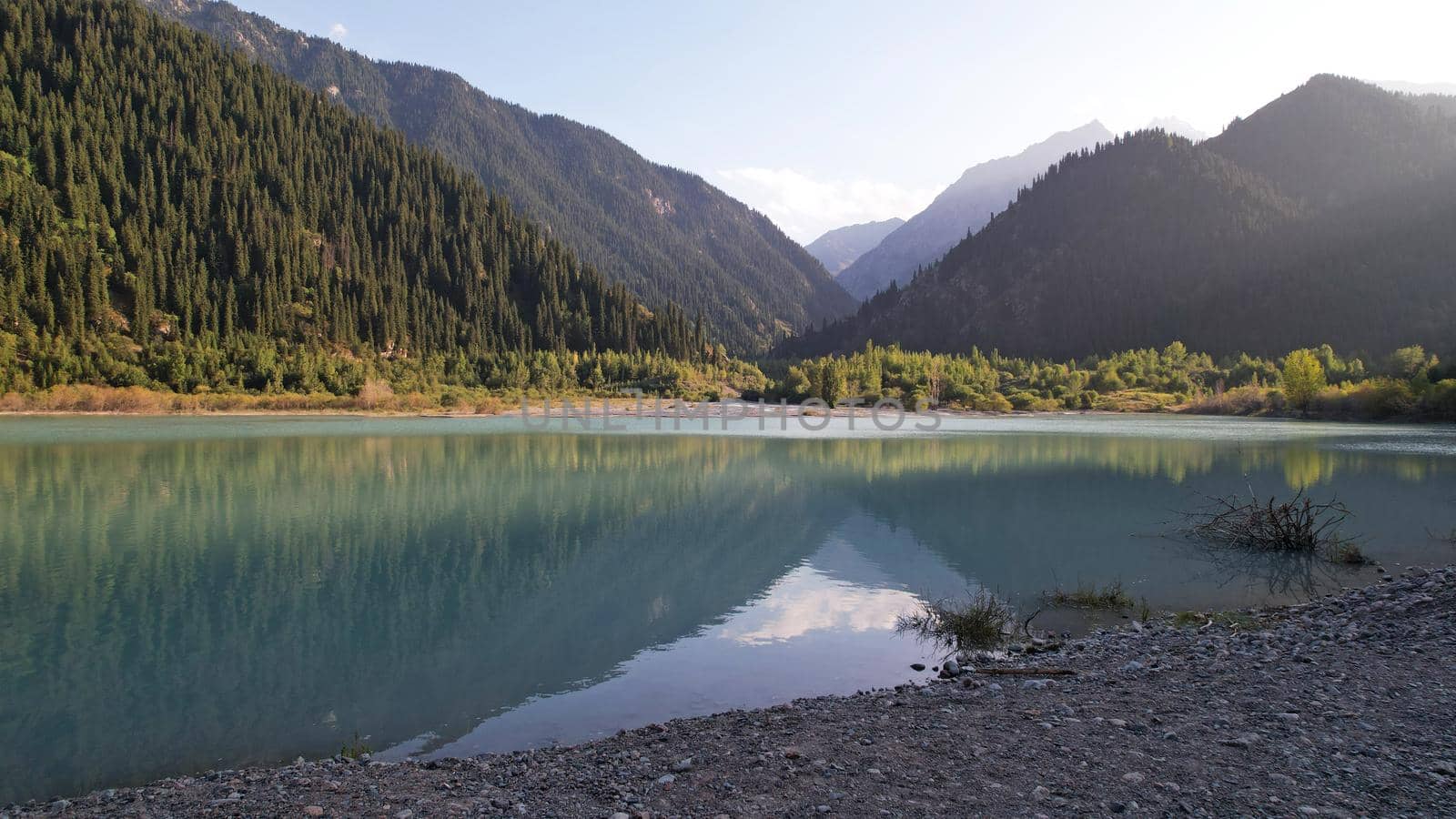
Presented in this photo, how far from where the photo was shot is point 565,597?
11570 mm

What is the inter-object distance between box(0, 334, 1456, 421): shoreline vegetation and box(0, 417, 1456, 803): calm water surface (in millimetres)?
33846

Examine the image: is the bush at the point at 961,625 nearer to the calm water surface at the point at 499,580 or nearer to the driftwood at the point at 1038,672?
the calm water surface at the point at 499,580

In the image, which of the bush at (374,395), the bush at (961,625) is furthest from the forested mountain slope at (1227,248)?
the bush at (961,625)

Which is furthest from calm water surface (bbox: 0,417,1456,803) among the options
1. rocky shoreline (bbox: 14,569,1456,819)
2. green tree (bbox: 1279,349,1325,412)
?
green tree (bbox: 1279,349,1325,412)

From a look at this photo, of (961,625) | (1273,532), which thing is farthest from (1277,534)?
(961,625)

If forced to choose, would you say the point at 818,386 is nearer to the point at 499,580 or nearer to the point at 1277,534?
the point at 1277,534

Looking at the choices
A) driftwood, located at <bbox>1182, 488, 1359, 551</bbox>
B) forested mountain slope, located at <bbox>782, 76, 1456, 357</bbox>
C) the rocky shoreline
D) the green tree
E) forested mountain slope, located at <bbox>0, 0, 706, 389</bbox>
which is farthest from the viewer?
forested mountain slope, located at <bbox>782, 76, 1456, 357</bbox>

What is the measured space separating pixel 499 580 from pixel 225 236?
305ft

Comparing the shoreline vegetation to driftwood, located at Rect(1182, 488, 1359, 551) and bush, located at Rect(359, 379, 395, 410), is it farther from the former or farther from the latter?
driftwood, located at Rect(1182, 488, 1359, 551)

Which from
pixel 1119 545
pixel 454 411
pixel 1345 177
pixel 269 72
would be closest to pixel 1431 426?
pixel 1119 545

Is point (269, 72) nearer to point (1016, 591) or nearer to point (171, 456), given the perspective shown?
point (171, 456)

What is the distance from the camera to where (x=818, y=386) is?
104562mm

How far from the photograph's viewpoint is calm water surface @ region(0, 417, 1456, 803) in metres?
7.16

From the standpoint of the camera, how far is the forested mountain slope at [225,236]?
216ft
